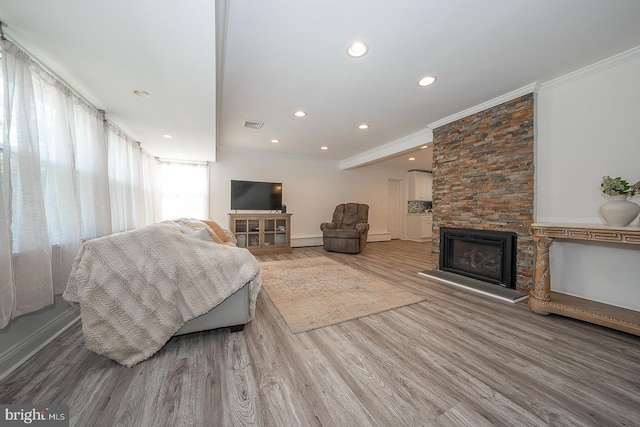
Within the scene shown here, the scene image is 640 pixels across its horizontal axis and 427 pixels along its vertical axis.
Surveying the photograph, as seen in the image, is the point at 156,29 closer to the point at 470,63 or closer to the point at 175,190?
the point at 470,63

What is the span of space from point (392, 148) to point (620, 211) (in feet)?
10.1

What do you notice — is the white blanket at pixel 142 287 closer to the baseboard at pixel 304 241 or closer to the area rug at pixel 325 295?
the area rug at pixel 325 295

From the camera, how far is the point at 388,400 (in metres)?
1.15

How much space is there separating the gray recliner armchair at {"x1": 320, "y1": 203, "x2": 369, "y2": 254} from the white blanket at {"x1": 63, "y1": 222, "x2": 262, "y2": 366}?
3.49 meters

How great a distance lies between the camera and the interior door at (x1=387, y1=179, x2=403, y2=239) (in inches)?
284

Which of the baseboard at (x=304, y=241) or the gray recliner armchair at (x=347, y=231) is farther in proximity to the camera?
the baseboard at (x=304, y=241)

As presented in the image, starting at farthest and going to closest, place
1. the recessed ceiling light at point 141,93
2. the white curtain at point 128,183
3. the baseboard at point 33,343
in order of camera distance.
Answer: the white curtain at point 128,183 → the recessed ceiling light at point 141,93 → the baseboard at point 33,343

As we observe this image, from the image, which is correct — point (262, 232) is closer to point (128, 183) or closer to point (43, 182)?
point (128, 183)

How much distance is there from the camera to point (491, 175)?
2.78 metres

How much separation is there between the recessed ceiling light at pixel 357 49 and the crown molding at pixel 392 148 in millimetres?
2287

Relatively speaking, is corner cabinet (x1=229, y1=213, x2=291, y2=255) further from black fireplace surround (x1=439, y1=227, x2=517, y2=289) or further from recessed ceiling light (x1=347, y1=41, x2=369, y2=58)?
recessed ceiling light (x1=347, y1=41, x2=369, y2=58)

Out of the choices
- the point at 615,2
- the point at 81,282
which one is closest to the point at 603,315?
the point at 615,2

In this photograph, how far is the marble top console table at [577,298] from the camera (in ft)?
5.58

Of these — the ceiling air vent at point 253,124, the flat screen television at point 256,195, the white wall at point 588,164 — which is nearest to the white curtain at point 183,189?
the flat screen television at point 256,195
